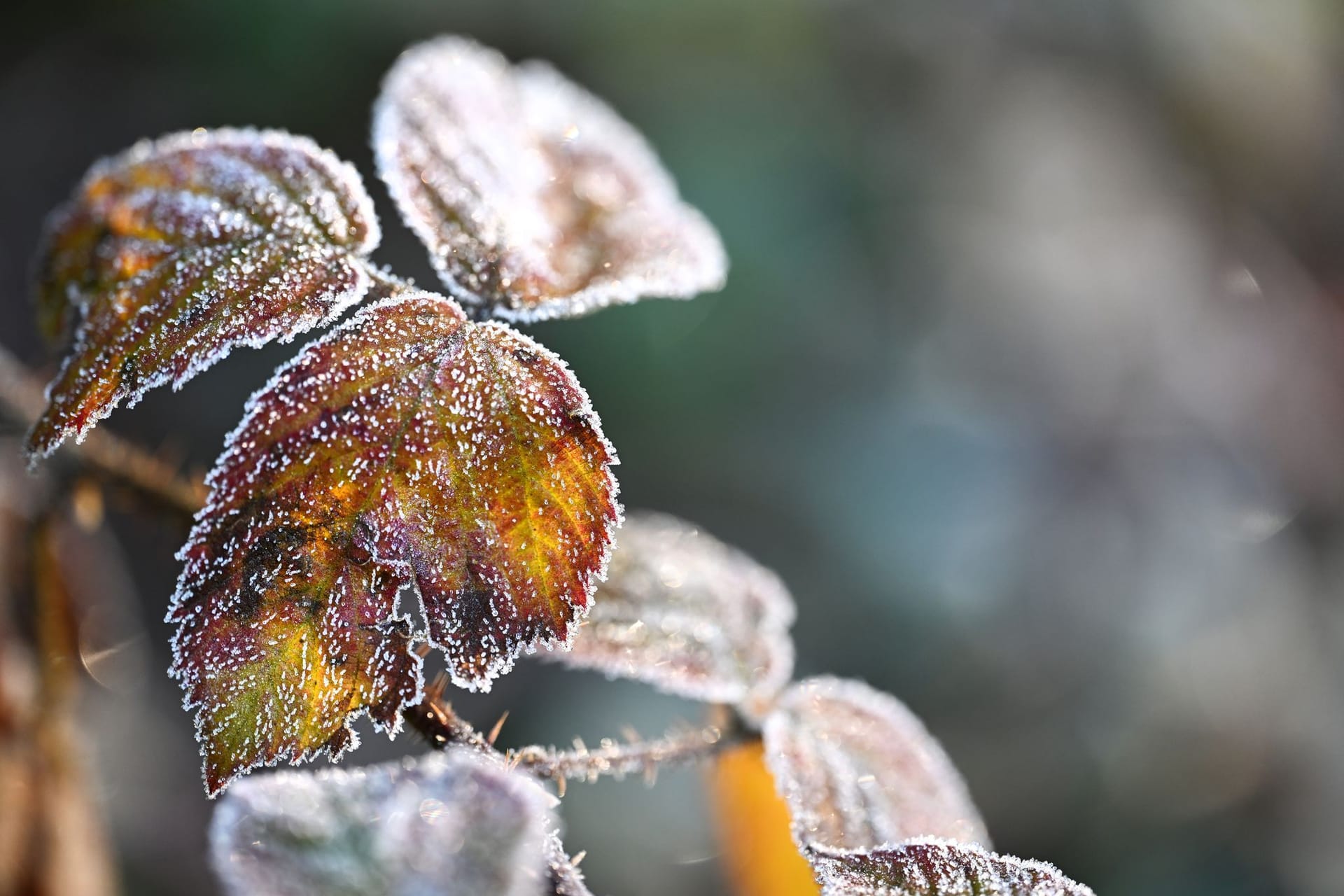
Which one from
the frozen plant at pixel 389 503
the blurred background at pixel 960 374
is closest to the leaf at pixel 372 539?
the frozen plant at pixel 389 503

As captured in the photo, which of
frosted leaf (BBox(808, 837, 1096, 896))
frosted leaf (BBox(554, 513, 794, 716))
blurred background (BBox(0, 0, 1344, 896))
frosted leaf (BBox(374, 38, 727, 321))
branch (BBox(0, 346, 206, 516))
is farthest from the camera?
blurred background (BBox(0, 0, 1344, 896))

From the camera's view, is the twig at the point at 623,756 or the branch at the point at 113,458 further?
the branch at the point at 113,458

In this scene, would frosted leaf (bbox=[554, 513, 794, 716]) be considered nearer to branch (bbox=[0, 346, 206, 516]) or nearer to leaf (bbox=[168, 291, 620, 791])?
leaf (bbox=[168, 291, 620, 791])

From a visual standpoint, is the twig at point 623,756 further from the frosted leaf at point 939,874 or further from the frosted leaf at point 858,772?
the frosted leaf at point 939,874

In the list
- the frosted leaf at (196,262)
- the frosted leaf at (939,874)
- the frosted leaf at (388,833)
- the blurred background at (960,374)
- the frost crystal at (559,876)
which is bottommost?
the blurred background at (960,374)

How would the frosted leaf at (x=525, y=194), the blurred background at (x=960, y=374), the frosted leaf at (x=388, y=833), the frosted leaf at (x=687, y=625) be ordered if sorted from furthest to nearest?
the blurred background at (x=960, y=374) < the frosted leaf at (x=687, y=625) < the frosted leaf at (x=525, y=194) < the frosted leaf at (x=388, y=833)

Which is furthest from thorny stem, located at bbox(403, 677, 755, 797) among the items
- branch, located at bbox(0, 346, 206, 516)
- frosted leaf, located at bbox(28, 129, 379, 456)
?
branch, located at bbox(0, 346, 206, 516)

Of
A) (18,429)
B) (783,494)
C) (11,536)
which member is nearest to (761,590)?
(18,429)
